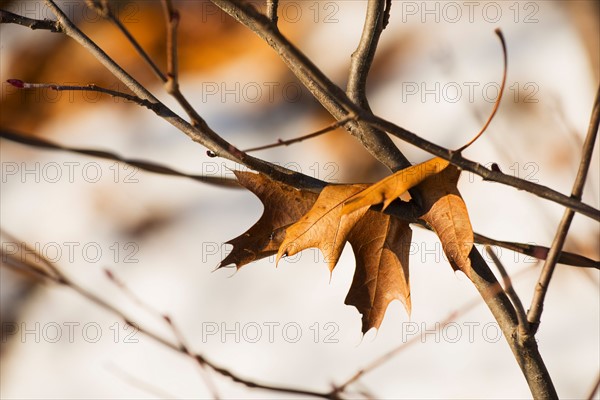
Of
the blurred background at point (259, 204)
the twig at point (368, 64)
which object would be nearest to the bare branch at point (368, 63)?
the twig at point (368, 64)

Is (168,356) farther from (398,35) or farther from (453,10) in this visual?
(453,10)

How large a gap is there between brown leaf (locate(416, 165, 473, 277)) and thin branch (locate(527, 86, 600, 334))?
0.07 meters

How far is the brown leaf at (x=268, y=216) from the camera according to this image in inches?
25.2

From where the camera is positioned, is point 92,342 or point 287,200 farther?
point 92,342

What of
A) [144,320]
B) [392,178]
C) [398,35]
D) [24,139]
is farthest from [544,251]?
[144,320]

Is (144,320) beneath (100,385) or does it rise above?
above

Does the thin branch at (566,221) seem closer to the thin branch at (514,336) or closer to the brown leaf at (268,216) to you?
the thin branch at (514,336)

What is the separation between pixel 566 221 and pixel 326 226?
0.73 ft

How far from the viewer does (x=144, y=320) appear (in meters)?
1.34

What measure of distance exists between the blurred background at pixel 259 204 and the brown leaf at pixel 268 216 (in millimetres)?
642

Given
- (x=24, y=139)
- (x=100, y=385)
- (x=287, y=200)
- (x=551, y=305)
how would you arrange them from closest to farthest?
(x=24, y=139) < (x=287, y=200) < (x=551, y=305) < (x=100, y=385)

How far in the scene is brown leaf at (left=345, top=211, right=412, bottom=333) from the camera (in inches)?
25.3

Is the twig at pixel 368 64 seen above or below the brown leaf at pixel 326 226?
above

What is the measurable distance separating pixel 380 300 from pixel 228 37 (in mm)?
911
